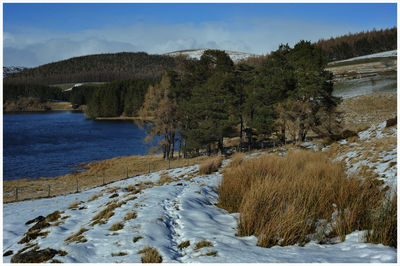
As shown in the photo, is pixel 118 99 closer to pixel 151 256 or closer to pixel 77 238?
pixel 77 238

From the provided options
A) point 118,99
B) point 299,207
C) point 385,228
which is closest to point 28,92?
point 118,99

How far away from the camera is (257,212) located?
6.11 meters

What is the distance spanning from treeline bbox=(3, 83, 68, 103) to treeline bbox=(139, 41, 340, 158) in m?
144

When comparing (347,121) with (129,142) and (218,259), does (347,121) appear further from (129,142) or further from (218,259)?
(218,259)

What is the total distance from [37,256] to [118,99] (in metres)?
115

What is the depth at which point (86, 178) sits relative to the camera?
28078mm

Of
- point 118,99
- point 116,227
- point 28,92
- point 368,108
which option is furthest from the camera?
point 28,92

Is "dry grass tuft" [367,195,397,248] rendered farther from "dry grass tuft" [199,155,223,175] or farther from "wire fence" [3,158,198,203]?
"wire fence" [3,158,198,203]

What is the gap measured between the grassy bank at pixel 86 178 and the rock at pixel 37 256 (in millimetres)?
15402

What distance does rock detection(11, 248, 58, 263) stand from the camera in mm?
5264

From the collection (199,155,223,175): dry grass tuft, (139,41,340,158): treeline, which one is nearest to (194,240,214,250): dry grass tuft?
(199,155,223,175): dry grass tuft

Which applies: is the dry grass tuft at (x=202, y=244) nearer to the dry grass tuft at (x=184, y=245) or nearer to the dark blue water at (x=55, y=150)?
the dry grass tuft at (x=184, y=245)

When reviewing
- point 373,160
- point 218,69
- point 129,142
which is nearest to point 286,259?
point 373,160

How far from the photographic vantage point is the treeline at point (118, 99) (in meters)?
108
